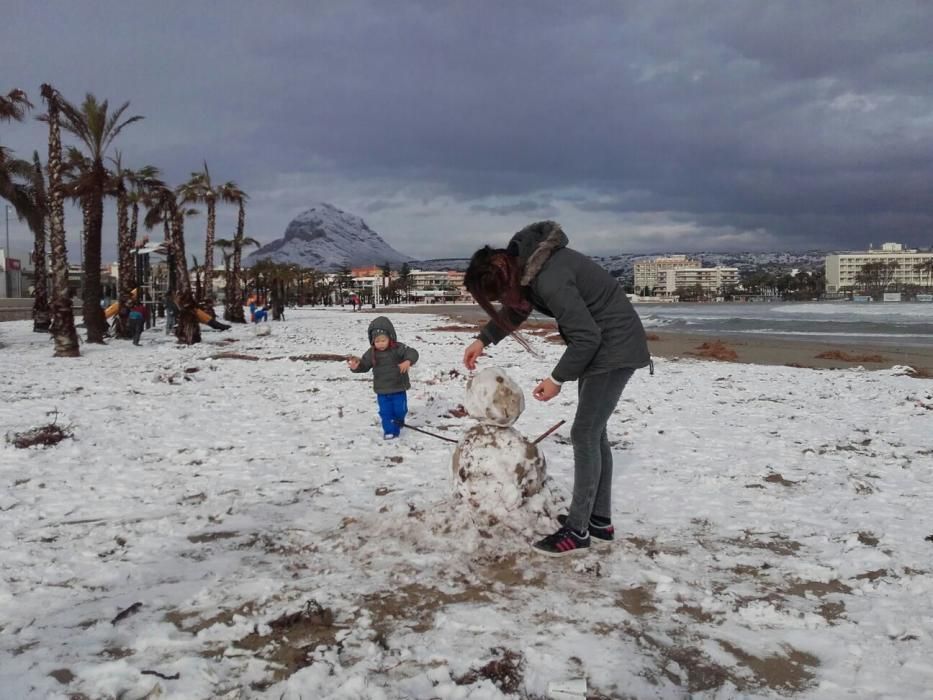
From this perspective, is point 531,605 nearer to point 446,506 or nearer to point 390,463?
point 446,506

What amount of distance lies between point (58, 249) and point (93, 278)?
3314 mm

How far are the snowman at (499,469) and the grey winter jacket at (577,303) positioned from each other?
0.76m

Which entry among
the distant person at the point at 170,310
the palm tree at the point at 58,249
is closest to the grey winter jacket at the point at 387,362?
the palm tree at the point at 58,249

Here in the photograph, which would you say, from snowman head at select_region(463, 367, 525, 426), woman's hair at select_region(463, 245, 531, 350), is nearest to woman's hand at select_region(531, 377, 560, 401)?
A: woman's hair at select_region(463, 245, 531, 350)

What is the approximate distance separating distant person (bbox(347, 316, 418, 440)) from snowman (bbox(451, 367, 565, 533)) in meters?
2.80

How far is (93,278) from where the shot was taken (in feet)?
62.6

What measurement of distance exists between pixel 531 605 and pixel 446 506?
1235 millimetres

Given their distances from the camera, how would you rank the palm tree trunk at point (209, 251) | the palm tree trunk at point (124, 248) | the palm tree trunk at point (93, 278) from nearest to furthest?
the palm tree trunk at point (93, 278), the palm tree trunk at point (124, 248), the palm tree trunk at point (209, 251)

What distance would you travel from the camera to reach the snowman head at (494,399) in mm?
4145

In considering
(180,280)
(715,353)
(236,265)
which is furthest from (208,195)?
(715,353)

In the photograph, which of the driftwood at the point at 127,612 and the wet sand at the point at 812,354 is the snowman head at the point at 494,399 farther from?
the wet sand at the point at 812,354

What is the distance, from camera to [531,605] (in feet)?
10.2

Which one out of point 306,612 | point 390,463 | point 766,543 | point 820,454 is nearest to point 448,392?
point 390,463

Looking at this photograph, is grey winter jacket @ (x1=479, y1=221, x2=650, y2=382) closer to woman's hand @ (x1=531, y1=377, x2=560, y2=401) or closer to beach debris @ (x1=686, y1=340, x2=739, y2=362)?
woman's hand @ (x1=531, y1=377, x2=560, y2=401)
